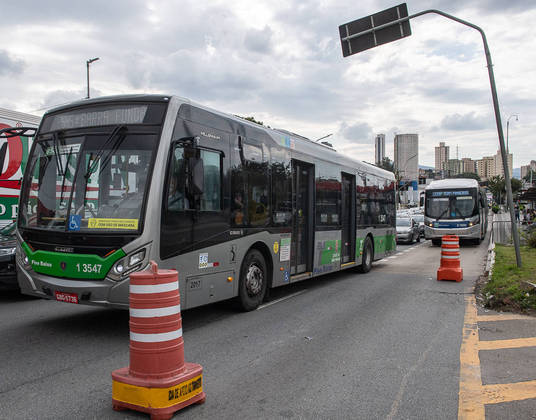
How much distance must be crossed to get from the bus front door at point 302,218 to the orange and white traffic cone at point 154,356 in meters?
5.63

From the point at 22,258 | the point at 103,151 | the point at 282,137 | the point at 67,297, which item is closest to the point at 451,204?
the point at 282,137

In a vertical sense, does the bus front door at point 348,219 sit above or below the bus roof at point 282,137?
below

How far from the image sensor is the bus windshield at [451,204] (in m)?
25.6

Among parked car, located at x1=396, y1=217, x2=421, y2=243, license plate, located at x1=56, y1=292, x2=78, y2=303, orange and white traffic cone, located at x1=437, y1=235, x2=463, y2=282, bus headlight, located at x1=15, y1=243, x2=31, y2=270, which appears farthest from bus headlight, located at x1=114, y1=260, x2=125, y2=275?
parked car, located at x1=396, y1=217, x2=421, y2=243

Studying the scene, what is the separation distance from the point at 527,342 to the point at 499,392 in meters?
2.16

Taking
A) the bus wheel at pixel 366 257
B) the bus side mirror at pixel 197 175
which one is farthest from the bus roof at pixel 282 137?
the bus wheel at pixel 366 257

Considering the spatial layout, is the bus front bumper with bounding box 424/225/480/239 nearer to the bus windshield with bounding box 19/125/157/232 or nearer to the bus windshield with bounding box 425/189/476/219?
the bus windshield with bounding box 425/189/476/219

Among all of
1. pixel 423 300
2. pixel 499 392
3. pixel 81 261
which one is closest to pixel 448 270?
pixel 423 300

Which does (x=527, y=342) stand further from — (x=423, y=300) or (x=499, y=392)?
(x=423, y=300)

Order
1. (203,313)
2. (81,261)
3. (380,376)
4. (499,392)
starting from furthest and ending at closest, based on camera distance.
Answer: (203,313)
(81,261)
(380,376)
(499,392)

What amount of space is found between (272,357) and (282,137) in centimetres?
494

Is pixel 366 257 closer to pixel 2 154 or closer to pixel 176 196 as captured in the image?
pixel 176 196

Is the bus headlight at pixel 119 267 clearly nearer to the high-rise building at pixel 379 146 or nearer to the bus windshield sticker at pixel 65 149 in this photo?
the bus windshield sticker at pixel 65 149

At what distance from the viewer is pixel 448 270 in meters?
12.3
